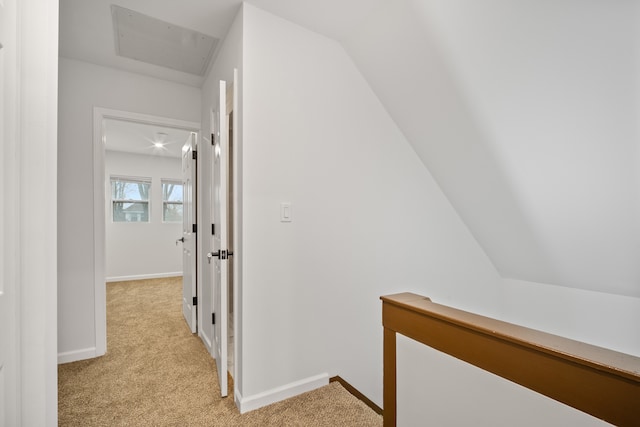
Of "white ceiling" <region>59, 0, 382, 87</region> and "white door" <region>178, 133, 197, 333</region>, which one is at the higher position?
"white ceiling" <region>59, 0, 382, 87</region>

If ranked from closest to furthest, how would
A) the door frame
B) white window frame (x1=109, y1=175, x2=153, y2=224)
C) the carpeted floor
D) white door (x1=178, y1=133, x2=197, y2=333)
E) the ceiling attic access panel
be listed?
the carpeted floor → the ceiling attic access panel → the door frame → white door (x1=178, y1=133, x2=197, y2=333) → white window frame (x1=109, y1=175, x2=153, y2=224)

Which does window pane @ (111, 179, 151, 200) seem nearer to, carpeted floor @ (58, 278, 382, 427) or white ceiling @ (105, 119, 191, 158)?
white ceiling @ (105, 119, 191, 158)

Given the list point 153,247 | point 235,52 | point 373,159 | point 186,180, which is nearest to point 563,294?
point 373,159

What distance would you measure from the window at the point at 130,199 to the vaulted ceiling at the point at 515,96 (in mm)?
3633

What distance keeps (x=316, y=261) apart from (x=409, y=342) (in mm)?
981

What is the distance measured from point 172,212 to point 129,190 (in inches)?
33.1

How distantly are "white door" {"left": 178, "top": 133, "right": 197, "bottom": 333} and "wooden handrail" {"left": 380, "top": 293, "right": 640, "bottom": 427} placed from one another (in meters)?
2.48

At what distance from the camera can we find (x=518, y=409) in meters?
0.84

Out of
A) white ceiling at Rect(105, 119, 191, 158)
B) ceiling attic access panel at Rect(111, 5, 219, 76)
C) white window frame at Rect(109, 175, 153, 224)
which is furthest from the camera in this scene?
white window frame at Rect(109, 175, 153, 224)

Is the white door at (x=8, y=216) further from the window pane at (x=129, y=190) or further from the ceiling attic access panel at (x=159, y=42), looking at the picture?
the window pane at (x=129, y=190)

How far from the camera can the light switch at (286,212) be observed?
75.4 inches

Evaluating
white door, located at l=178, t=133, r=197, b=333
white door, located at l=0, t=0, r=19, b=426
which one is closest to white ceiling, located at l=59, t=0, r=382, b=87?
white door, located at l=178, t=133, r=197, b=333

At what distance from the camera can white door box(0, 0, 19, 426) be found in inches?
30.8

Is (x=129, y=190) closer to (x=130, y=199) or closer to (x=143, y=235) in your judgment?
(x=130, y=199)
